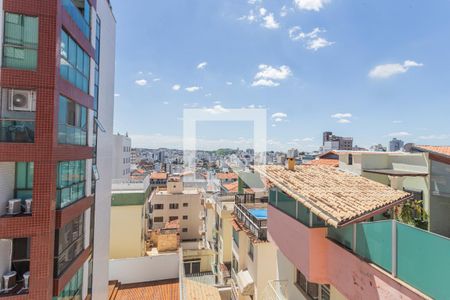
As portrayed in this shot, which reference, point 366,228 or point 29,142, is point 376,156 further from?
point 29,142

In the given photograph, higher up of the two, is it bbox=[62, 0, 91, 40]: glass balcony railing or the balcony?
bbox=[62, 0, 91, 40]: glass balcony railing

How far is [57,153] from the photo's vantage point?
5.93m

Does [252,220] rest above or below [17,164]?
below

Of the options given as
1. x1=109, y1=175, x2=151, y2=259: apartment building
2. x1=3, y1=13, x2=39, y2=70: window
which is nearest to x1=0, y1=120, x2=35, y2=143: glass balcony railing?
x1=3, y1=13, x2=39, y2=70: window

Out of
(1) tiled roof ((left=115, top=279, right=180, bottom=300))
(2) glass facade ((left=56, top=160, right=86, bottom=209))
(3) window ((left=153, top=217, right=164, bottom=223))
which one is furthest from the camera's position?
(3) window ((left=153, top=217, right=164, bottom=223))

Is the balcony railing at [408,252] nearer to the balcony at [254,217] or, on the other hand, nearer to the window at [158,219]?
the balcony at [254,217]

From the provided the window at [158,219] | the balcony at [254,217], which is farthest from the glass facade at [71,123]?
the window at [158,219]

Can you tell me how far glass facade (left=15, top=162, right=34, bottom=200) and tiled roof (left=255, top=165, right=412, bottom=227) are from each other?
6326mm

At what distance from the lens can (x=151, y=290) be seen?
45.2 feet

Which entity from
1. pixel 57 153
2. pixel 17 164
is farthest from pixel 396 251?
pixel 17 164

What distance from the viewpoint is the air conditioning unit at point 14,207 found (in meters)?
5.47

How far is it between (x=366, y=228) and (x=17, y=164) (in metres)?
7.87

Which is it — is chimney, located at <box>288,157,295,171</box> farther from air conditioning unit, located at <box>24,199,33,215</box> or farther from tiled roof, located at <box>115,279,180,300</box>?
tiled roof, located at <box>115,279,180,300</box>

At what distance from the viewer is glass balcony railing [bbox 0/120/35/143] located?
17.9 ft
